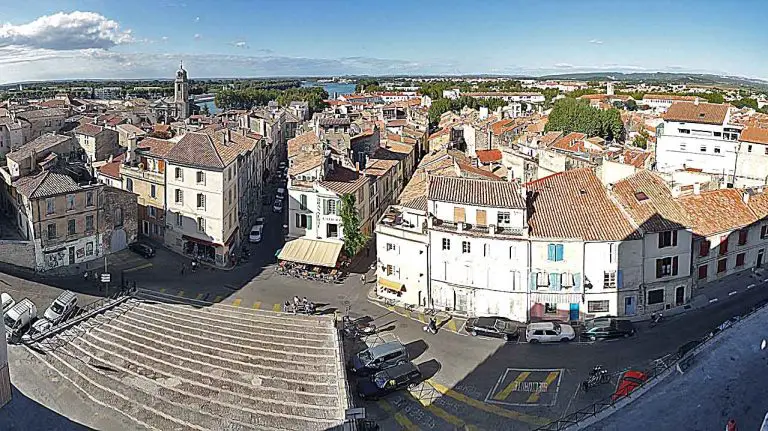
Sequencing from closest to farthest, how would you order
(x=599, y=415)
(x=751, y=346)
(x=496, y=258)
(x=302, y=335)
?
(x=599, y=415), (x=751, y=346), (x=302, y=335), (x=496, y=258)

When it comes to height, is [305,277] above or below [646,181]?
below

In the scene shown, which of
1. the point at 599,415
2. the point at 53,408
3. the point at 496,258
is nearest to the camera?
the point at 53,408

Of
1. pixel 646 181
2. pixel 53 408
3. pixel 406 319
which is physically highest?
pixel 646 181

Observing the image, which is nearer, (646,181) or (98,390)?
(98,390)

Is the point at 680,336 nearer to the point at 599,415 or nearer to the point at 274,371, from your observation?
the point at 599,415

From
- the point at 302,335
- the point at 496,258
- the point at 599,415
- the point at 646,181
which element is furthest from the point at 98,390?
the point at 646,181

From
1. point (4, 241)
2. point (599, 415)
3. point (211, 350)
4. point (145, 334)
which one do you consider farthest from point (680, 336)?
point (4, 241)

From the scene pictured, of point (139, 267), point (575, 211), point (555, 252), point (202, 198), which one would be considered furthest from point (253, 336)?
point (202, 198)

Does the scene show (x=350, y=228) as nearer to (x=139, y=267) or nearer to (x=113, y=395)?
(x=139, y=267)
